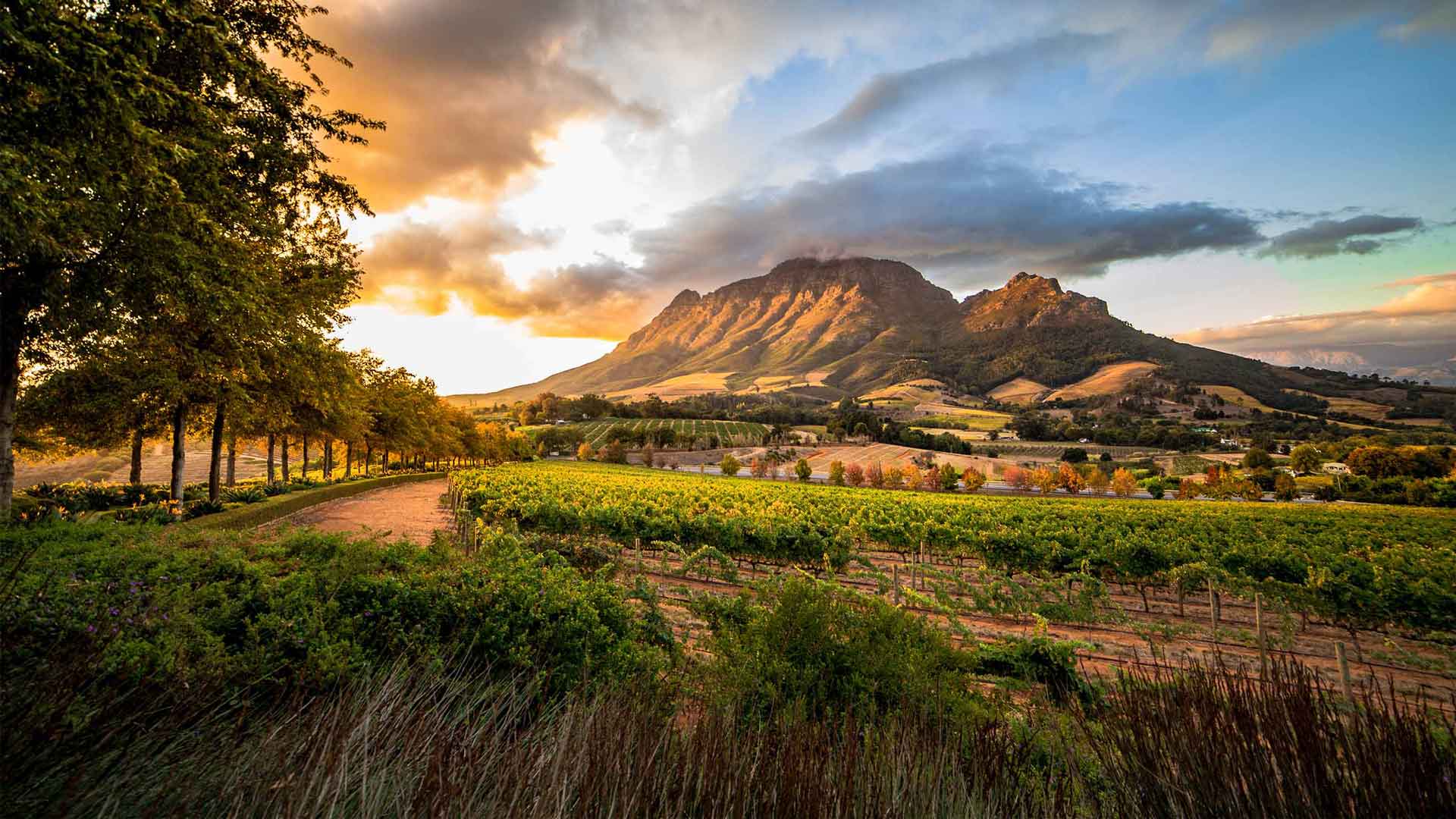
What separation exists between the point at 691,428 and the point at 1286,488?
99405 mm

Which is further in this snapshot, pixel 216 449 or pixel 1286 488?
pixel 1286 488

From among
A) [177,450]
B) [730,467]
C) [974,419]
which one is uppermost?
[974,419]

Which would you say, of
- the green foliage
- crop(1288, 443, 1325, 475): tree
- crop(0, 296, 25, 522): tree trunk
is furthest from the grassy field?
crop(0, 296, 25, 522): tree trunk

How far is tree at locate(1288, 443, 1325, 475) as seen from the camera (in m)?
77.9

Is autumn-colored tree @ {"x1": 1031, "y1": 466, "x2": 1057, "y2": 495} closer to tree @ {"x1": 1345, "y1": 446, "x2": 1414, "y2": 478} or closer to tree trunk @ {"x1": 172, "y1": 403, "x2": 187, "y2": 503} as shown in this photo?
tree @ {"x1": 1345, "y1": 446, "x2": 1414, "y2": 478}

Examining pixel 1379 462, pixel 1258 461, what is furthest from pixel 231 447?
pixel 1258 461

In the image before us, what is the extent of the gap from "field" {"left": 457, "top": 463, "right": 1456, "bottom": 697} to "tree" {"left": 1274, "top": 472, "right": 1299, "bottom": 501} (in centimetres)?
5132

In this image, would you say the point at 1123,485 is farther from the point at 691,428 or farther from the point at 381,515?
the point at 381,515

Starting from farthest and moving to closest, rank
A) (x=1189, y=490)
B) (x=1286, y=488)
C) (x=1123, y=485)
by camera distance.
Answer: (x=1123, y=485)
(x=1189, y=490)
(x=1286, y=488)

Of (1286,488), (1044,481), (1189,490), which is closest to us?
(1286,488)

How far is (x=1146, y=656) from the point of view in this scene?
13.8 meters

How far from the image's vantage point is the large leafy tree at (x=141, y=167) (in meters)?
6.71

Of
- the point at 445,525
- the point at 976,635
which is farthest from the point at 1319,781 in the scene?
the point at 445,525

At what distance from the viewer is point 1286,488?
65.4 meters
